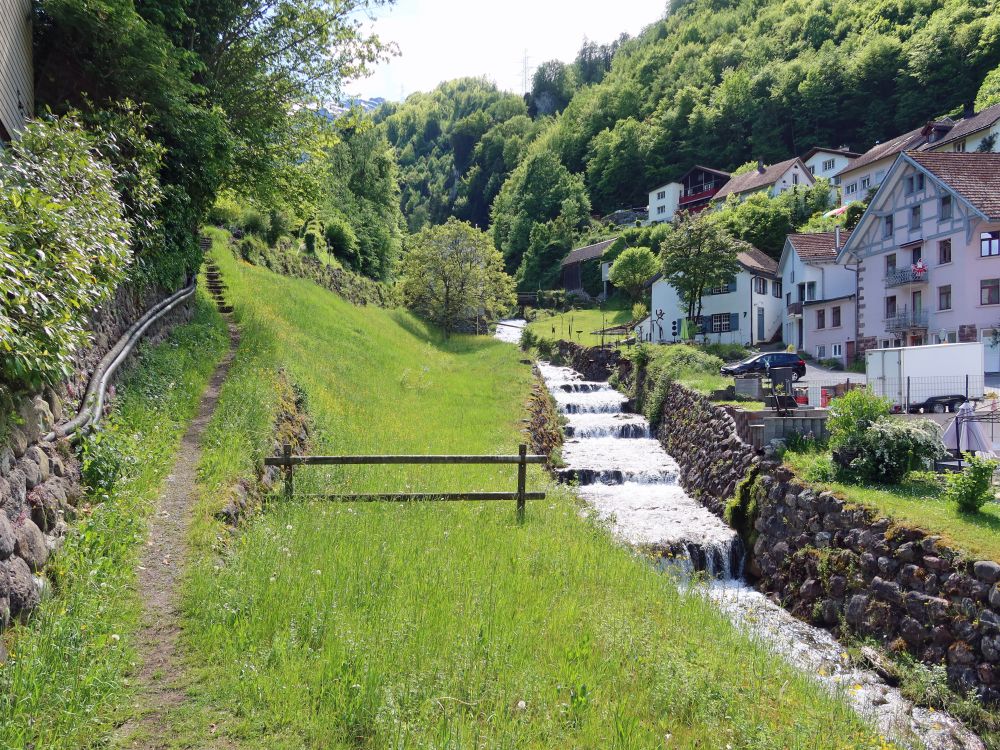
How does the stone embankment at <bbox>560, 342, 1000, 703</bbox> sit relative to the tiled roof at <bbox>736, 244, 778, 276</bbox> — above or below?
below

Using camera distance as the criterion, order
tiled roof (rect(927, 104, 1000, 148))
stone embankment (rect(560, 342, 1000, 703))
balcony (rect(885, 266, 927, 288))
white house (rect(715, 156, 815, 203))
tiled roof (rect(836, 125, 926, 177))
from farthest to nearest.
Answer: white house (rect(715, 156, 815, 203))
tiled roof (rect(836, 125, 926, 177))
tiled roof (rect(927, 104, 1000, 148))
balcony (rect(885, 266, 927, 288))
stone embankment (rect(560, 342, 1000, 703))

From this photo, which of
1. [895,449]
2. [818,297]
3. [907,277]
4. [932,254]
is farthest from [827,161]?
[895,449]

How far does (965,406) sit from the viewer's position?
16.5 metres

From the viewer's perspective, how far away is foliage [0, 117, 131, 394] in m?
5.72

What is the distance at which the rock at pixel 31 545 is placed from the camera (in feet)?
18.4

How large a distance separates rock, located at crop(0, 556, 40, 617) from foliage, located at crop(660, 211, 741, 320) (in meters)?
39.3

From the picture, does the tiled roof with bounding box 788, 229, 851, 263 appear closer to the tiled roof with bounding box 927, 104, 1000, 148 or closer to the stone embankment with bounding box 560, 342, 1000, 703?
the tiled roof with bounding box 927, 104, 1000, 148

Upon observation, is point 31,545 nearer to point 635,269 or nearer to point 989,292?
point 989,292

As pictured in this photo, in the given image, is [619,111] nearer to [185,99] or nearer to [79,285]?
[185,99]

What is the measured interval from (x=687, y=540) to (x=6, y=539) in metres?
14.7

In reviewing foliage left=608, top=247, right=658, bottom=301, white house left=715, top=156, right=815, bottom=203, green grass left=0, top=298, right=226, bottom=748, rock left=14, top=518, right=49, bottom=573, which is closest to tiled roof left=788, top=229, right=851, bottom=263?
foliage left=608, top=247, right=658, bottom=301

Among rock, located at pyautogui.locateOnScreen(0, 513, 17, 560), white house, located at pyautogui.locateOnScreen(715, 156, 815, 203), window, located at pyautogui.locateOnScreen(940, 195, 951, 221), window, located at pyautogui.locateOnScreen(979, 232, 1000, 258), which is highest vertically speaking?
white house, located at pyautogui.locateOnScreen(715, 156, 815, 203)

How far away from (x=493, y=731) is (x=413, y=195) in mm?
167486

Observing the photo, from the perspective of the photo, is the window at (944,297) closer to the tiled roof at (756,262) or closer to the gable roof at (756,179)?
the tiled roof at (756,262)
